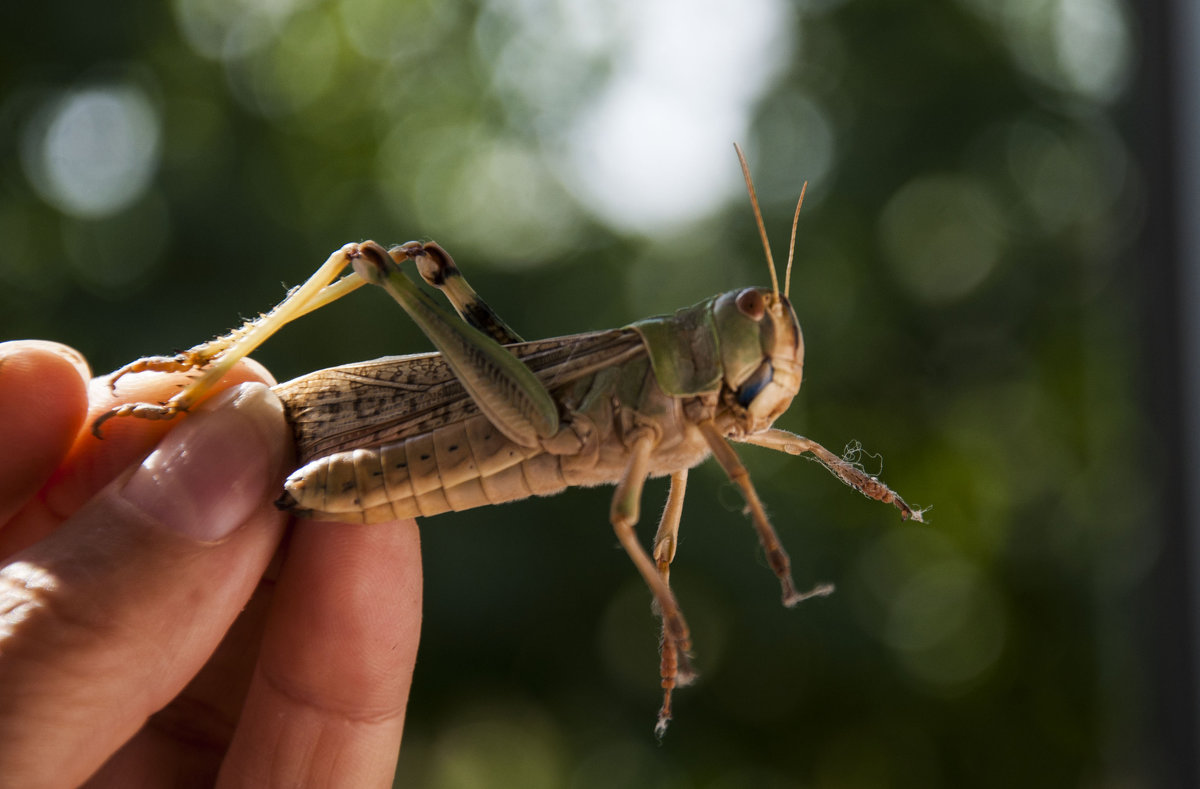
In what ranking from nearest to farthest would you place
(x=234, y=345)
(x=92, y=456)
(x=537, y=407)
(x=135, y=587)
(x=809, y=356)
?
(x=135, y=587)
(x=537, y=407)
(x=234, y=345)
(x=92, y=456)
(x=809, y=356)

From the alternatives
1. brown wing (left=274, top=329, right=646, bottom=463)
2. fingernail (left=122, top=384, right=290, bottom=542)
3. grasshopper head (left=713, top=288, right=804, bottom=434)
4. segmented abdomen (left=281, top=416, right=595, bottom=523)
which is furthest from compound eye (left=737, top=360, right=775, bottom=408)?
fingernail (left=122, top=384, right=290, bottom=542)

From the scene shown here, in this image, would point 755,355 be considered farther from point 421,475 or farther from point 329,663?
point 329,663

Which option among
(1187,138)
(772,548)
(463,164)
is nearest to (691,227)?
(463,164)

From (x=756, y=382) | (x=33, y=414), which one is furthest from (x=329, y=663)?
(x=756, y=382)

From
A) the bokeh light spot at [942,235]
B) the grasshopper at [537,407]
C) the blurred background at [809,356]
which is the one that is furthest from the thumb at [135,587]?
the bokeh light spot at [942,235]

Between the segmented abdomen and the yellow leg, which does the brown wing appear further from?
the yellow leg

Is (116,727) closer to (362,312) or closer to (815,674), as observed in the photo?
(362,312)
